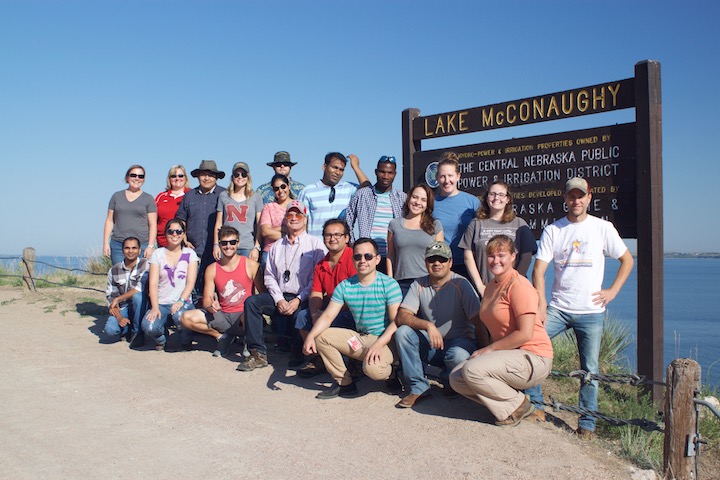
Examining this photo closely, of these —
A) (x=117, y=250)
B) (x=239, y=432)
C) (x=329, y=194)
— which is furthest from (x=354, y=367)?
(x=117, y=250)

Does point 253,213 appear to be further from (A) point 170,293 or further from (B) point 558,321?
(B) point 558,321

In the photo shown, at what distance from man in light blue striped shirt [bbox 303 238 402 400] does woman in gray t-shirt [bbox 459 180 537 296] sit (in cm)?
74

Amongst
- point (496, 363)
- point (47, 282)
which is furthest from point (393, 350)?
point (47, 282)

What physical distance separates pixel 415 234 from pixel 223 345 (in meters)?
2.79

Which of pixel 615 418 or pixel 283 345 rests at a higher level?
pixel 283 345

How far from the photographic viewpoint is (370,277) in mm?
6145

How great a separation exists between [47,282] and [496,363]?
12180mm

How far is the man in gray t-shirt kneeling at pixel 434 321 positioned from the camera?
5715 mm

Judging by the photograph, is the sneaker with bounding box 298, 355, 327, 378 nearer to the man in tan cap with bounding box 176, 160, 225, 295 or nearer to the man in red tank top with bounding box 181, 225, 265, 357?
the man in red tank top with bounding box 181, 225, 265, 357

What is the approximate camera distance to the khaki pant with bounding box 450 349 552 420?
16.9 ft

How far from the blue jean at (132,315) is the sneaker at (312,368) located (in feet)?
8.24

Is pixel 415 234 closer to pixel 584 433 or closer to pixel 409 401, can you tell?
pixel 409 401

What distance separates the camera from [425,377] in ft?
19.7

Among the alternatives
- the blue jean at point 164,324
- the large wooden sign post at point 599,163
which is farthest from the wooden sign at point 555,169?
the blue jean at point 164,324
